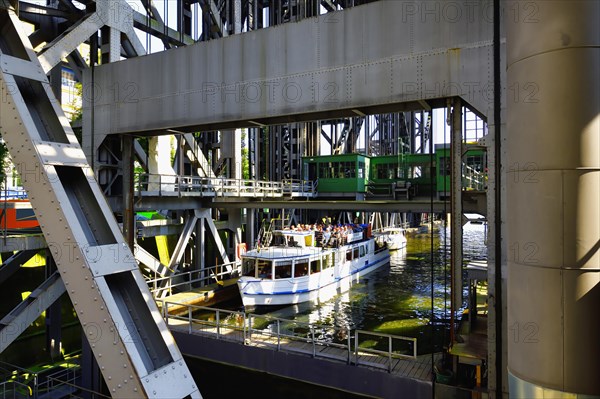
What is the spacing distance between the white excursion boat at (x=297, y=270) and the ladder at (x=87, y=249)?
→ 44.6 ft

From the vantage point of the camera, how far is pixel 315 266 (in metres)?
22.7

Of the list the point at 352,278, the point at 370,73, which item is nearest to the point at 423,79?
the point at 370,73

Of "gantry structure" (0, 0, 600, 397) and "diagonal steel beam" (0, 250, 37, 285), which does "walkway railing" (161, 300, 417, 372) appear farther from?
"diagonal steel beam" (0, 250, 37, 285)

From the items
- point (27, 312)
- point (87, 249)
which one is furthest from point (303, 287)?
point (87, 249)

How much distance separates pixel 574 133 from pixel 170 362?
5.18m

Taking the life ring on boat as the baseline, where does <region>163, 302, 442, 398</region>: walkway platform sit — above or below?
below

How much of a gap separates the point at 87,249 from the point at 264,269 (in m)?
15.2

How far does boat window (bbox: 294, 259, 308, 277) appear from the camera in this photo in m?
21.5

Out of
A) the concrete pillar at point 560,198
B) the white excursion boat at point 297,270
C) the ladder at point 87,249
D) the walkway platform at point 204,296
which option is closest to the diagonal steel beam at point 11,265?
the walkway platform at point 204,296

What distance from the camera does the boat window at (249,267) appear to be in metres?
20.8

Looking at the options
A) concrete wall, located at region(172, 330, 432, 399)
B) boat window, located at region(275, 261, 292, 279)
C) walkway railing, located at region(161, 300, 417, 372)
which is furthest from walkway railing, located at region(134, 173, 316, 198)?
concrete wall, located at region(172, 330, 432, 399)

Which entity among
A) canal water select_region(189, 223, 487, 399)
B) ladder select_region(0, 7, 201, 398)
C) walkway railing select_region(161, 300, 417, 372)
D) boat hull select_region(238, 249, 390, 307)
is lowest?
canal water select_region(189, 223, 487, 399)

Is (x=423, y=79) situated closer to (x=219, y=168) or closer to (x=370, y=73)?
A: (x=370, y=73)

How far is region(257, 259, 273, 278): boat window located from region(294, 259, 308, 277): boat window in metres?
1.53
